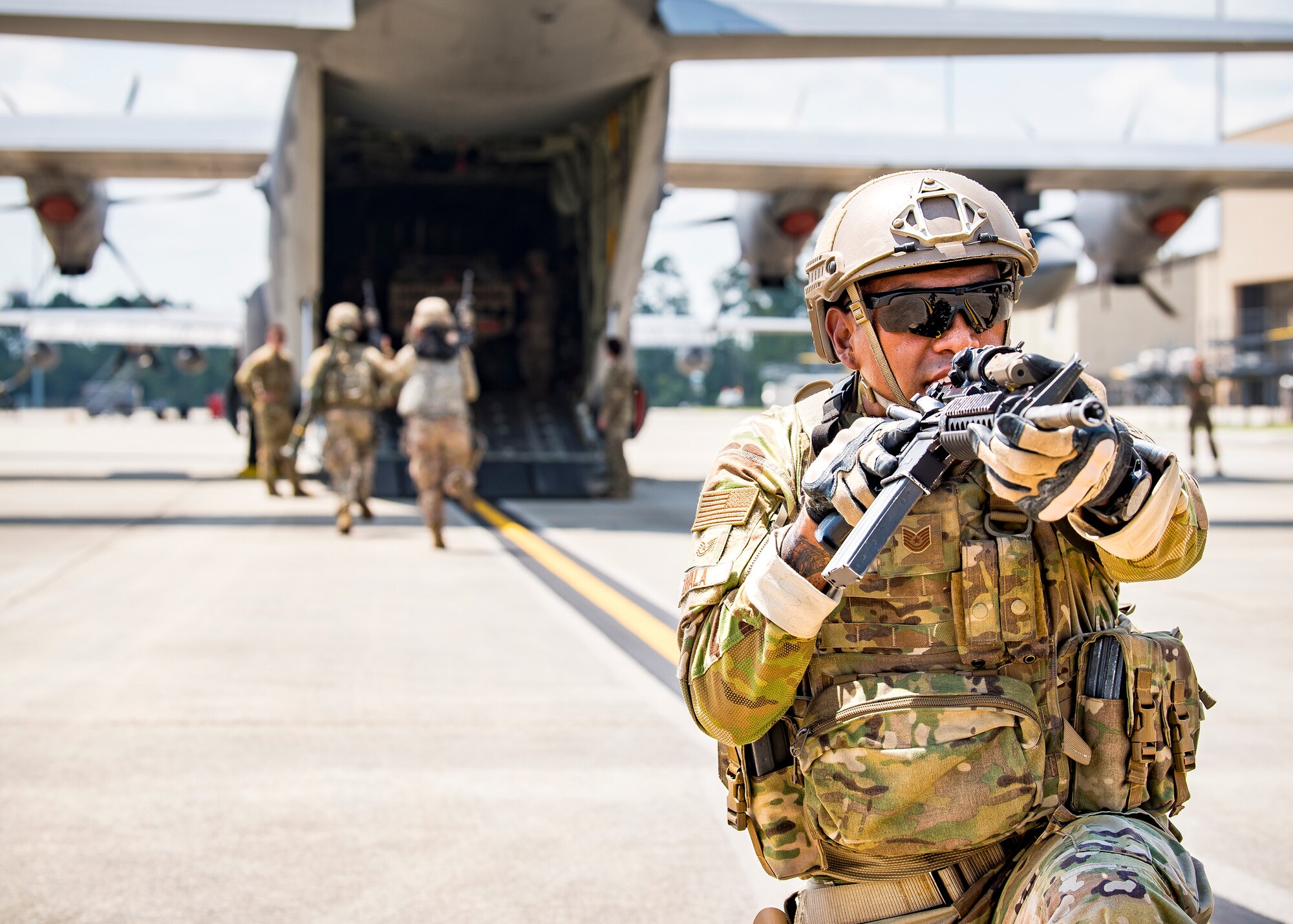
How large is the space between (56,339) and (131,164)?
30618 mm

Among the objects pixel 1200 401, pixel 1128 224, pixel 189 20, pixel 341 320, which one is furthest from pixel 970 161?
pixel 189 20

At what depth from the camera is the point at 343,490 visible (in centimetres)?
1061

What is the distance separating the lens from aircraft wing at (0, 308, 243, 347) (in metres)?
42.5

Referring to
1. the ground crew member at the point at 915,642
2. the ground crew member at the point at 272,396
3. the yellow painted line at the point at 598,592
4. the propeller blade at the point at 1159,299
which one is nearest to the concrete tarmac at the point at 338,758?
the yellow painted line at the point at 598,592

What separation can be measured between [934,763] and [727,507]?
474 mm

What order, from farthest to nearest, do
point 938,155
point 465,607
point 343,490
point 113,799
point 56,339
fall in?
point 56,339, point 938,155, point 343,490, point 465,607, point 113,799

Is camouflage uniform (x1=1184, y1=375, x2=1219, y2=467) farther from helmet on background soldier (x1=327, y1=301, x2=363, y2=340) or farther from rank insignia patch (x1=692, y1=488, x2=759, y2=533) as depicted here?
rank insignia patch (x1=692, y1=488, x2=759, y2=533)

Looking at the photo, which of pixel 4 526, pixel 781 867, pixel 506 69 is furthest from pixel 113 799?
pixel 506 69

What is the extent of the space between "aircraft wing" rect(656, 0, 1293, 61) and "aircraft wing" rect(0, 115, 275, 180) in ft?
20.8

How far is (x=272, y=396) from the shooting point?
541 inches

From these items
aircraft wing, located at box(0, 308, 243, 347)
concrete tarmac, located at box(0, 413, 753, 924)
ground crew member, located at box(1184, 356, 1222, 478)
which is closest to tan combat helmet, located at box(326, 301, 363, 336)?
concrete tarmac, located at box(0, 413, 753, 924)

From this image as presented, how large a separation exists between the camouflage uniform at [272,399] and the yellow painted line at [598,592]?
364 cm

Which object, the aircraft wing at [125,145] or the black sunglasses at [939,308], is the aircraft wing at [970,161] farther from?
the black sunglasses at [939,308]

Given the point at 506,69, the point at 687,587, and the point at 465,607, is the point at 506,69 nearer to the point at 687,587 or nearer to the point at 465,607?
the point at 465,607
